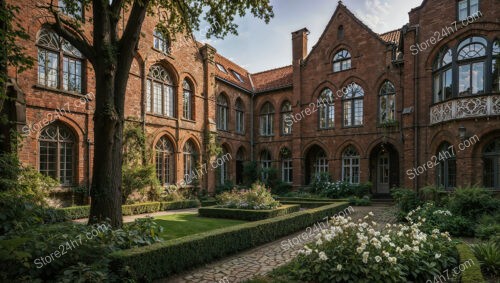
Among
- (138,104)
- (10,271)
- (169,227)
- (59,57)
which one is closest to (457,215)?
(169,227)

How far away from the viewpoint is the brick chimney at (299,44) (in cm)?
2447

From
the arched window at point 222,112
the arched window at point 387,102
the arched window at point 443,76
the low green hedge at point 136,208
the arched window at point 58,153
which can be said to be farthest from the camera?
the arched window at point 222,112

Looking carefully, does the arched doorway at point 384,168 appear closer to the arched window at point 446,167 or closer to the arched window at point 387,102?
the arched window at point 387,102

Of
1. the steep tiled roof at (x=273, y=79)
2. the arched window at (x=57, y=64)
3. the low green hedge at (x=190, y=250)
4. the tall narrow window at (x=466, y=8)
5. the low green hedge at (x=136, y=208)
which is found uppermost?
the tall narrow window at (x=466, y=8)

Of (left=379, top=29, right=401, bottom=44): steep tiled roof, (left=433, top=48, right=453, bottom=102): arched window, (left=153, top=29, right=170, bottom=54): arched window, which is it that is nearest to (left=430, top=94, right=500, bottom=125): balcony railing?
(left=433, top=48, right=453, bottom=102): arched window

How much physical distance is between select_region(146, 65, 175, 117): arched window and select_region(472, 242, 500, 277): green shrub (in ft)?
52.5

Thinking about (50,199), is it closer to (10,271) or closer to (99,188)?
(99,188)

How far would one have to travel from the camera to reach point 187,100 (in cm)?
2084

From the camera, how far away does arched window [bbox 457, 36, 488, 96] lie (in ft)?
51.4

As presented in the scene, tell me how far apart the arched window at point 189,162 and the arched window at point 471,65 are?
52.7ft

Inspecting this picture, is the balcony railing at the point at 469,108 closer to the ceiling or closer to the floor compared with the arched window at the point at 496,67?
closer to the floor

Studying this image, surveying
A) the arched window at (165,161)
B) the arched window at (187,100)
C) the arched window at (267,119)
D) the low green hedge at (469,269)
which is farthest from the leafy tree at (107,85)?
the arched window at (267,119)

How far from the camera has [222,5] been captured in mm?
9594

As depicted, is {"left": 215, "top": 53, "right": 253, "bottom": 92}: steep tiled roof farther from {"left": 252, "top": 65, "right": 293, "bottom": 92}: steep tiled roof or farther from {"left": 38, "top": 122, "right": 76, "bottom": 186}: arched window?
{"left": 38, "top": 122, "right": 76, "bottom": 186}: arched window
